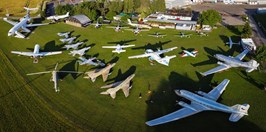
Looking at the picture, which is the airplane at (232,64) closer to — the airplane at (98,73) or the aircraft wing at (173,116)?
the aircraft wing at (173,116)

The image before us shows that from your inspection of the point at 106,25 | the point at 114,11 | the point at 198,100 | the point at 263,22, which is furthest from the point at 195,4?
the point at 198,100

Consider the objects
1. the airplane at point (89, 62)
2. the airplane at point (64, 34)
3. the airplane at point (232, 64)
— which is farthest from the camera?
the airplane at point (64, 34)

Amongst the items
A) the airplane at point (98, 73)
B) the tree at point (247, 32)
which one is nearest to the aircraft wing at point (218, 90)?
the airplane at point (98, 73)

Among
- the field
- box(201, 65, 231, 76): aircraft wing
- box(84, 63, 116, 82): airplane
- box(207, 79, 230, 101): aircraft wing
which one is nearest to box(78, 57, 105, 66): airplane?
the field

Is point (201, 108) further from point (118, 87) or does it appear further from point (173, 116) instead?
point (118, 87)

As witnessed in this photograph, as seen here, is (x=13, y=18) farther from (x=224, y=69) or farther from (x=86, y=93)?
(x=224, y=69)

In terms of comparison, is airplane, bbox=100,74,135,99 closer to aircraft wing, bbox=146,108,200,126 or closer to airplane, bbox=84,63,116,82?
airplane, bbox=84,63,116,82
